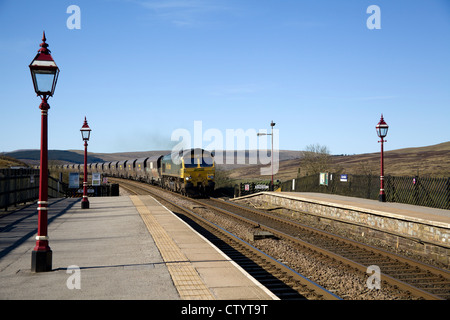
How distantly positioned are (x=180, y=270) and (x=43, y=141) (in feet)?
12.4

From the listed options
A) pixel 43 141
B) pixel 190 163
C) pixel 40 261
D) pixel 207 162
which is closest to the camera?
pixel 40 261

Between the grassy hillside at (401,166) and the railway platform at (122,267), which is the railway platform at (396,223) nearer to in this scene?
the railway platform at (122,267)

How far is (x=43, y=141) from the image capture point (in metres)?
8.63

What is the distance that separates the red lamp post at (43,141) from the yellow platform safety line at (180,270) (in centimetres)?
248

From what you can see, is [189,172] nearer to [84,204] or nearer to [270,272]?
[84,204]

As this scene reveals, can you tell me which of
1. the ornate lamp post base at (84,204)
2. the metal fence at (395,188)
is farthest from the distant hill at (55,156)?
the ornate lamp post base at (84,204)

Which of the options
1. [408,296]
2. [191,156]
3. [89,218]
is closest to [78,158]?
[191,156]

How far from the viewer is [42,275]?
8.26m

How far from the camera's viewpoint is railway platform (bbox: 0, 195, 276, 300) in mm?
6977

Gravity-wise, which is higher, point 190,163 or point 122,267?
point 190,163

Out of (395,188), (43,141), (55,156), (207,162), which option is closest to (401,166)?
(207,162)

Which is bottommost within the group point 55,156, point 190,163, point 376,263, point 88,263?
point 376,263
